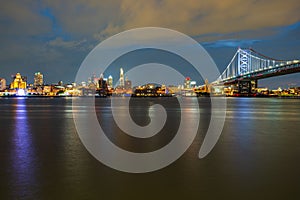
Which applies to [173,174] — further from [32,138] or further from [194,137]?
[32,138]

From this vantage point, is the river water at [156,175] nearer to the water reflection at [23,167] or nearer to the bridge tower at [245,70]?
the water reflection at [23,167]

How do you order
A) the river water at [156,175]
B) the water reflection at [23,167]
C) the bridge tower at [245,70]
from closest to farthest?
1. the river water at [156,175]
2. the water reflection at [23,167]
3. the bridge tower at [245,70]

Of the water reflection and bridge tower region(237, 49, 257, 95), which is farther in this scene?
bridge tower region(237, 49, 257, 95)

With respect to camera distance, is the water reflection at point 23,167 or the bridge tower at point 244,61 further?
the bridge tower at point 244,61

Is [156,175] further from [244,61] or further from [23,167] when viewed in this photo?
[244,61]

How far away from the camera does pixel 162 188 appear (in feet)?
20.0

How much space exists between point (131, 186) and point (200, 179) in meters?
1.49

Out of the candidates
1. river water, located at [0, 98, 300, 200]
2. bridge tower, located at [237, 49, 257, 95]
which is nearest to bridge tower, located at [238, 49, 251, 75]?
bridge tower, located at [237, 49, 257, 95]

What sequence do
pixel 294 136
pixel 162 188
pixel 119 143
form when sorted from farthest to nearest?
pixel 294 136 < pixel 119 143 < pixel 162 188

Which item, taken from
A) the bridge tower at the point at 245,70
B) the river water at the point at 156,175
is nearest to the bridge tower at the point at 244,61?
the bridge tower at the point at 245,70

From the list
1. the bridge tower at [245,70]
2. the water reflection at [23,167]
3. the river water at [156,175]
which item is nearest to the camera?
the river water at [156,175]

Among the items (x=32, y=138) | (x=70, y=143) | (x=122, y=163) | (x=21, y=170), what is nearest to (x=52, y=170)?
(x=21, y=170)

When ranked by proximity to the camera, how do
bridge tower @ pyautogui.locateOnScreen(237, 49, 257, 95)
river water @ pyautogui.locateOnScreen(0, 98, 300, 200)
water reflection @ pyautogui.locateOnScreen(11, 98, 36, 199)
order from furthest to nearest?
bridge tower @ pyautogui.locateOnScreen(237, 49, 257, 95), water reflection @ pyautogui.locateOnScreen(11, 98, 36, 199), river water @ pyautogui.locateOnScreen(0, 98, 300, 200)

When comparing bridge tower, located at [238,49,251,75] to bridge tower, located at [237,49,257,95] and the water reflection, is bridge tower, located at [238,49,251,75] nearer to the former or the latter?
bridge tower, located at [237,49,257,95]
